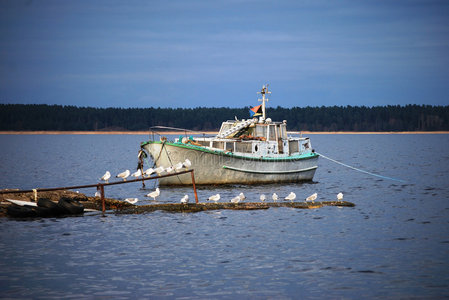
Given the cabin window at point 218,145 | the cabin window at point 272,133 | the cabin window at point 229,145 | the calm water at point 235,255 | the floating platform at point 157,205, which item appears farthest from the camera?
the cabin window at point 272,133

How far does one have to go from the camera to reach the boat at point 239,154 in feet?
122

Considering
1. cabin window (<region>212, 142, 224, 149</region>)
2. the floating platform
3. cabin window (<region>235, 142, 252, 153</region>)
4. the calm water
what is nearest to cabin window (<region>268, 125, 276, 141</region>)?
cabin window (<region>235, 142, 252, 153</region>)

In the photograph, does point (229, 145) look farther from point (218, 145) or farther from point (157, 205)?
point (157, 205)

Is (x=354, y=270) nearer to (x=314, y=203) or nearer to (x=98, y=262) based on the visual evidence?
(x=98, y=262)

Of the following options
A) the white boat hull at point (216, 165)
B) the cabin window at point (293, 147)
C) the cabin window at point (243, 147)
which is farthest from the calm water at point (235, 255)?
the cabin window at point (293, 147)

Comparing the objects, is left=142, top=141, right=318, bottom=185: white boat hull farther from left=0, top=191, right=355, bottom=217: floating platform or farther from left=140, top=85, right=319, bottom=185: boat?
left=0, top=191, right=355, bottom=217: floating platform

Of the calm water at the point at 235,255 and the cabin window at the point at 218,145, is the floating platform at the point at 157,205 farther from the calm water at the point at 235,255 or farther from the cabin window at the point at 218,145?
the cabin window at the point at 218,145

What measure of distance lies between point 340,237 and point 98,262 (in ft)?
31.4

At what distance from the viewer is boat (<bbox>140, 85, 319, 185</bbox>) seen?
122ft

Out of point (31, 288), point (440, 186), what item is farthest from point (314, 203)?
point (440, 186)

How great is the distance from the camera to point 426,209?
32562mm

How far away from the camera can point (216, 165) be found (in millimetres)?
37562

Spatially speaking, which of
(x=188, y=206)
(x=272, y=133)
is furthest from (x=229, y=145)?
(x=188, y=206)

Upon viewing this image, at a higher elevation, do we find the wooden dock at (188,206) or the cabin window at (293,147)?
the cabin window at (293,147)
